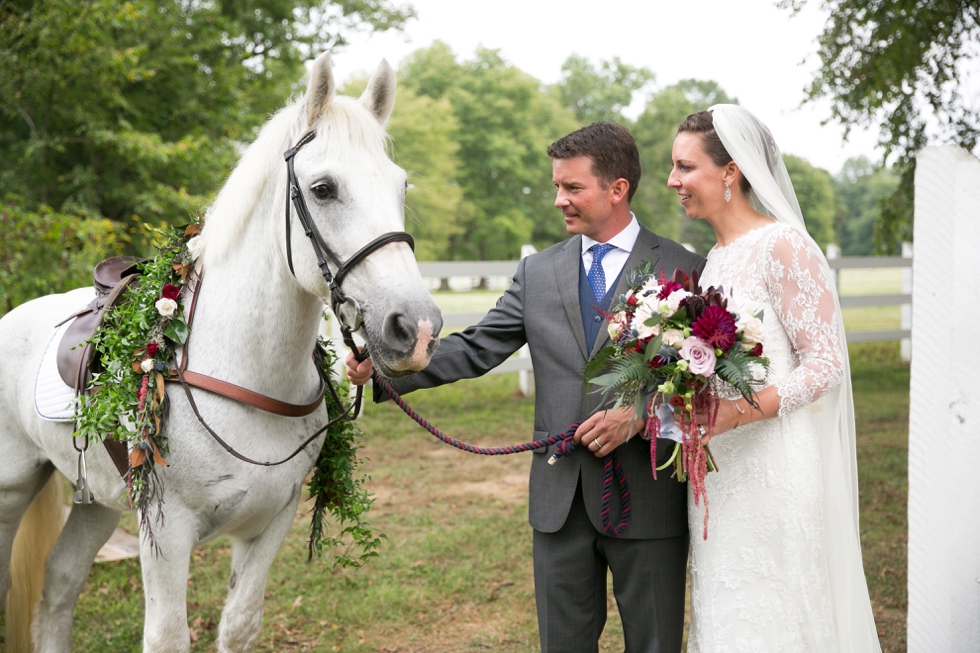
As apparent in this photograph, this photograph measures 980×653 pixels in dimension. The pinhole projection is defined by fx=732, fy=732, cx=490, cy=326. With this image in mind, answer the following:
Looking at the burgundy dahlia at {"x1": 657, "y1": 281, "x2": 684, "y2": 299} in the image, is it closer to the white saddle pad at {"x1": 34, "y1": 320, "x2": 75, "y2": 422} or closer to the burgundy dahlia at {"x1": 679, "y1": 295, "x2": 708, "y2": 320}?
the burgundy dahlia at {"x1": 679, "y1": 295, "x2": 708, "y2": 320}

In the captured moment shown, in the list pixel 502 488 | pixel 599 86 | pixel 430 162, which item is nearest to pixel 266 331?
pixel 502 488

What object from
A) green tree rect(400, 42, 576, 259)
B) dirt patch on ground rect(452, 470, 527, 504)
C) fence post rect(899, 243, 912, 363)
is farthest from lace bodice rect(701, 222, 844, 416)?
green tree rect(400, 42, 576, 259)

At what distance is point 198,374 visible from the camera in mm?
2408

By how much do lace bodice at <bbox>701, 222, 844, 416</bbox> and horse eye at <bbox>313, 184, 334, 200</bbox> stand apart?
122 centimetres

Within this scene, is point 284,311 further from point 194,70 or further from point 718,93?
point 718,93

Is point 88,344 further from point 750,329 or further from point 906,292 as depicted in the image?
point 906,292

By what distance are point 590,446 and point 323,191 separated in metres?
1.13

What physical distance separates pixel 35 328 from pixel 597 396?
2435 millimetres

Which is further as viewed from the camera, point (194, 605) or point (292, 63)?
point (292, 63)

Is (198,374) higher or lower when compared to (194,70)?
lower

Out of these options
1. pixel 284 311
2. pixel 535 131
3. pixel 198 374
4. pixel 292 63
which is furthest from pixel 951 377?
pixel 535 131

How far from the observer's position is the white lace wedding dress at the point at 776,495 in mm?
2199

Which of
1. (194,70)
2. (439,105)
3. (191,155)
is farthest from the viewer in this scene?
(439,105)

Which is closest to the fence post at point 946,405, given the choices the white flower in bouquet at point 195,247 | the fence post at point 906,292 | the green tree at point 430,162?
the white flower in bouquet at point 195,247
